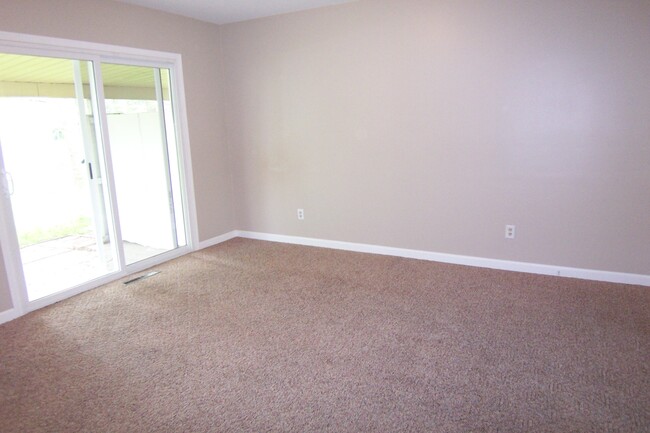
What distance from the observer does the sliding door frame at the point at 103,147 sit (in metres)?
3.06

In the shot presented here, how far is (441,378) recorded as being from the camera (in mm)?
2258

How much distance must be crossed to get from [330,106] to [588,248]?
2.78 metres

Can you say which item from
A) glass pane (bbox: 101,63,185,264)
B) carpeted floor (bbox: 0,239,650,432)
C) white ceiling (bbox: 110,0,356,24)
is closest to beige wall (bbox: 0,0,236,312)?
white ceiling (bbox: 110,0,356,24)

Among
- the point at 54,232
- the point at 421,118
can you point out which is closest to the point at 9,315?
the point at 54,232

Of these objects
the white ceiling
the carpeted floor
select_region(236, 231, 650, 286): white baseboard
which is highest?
the white ceiling

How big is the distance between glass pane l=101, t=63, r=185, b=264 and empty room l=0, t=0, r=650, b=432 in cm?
3

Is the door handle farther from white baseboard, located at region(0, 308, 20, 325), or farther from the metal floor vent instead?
the metal floor vent

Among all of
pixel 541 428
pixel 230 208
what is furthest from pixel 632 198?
pixel 230 208

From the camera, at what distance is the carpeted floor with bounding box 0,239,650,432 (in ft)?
6.56

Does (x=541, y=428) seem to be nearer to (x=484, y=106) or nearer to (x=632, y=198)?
(x=632, y=198)

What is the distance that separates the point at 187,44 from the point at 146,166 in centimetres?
143

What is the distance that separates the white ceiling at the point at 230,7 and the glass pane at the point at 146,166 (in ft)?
2.24

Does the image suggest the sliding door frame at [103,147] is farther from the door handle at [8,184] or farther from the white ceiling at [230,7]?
the white ceiling at [230,7]

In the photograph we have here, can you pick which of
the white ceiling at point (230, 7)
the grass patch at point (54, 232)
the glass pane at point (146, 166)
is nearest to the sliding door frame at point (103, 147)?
the glass pane at point (146, 166)
